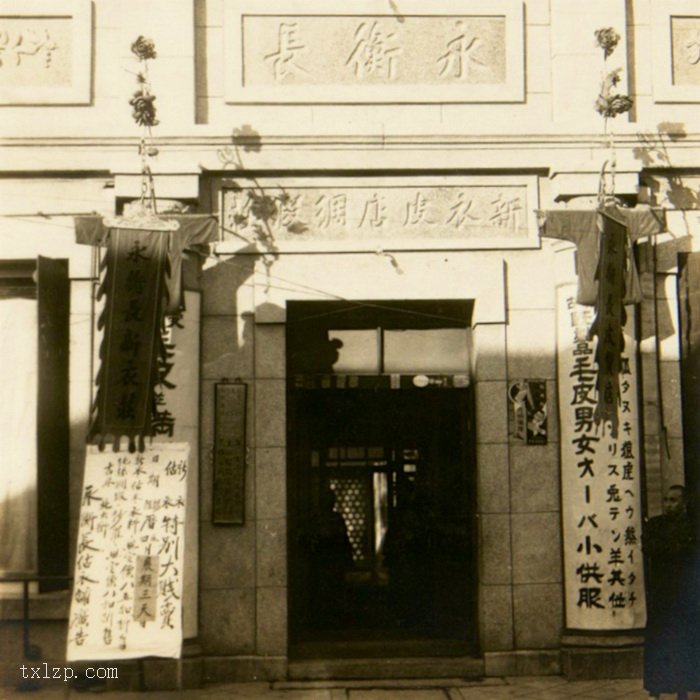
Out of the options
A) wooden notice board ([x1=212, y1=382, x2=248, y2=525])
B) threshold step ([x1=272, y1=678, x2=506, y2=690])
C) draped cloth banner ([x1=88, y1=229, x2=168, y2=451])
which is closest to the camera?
draped cloth banner ([x1=88, y1=229, x2=168, y2=451])

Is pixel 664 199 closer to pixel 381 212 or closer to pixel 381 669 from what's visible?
pixel 381 212

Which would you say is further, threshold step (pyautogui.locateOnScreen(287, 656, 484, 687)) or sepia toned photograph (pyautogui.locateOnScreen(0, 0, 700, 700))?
threshold step (pyautogui.locateOnScreen(287, 656, 484, 687))

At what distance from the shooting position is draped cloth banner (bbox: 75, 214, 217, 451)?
9.02 m

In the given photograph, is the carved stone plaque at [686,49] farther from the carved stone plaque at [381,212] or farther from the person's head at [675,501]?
the person's head at [675,501]

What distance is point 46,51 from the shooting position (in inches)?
413

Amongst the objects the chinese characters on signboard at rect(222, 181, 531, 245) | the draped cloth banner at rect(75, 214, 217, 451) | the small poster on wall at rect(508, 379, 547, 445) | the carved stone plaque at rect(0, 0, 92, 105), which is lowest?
the small poster on wall at rect(508, 379, 547, 445)

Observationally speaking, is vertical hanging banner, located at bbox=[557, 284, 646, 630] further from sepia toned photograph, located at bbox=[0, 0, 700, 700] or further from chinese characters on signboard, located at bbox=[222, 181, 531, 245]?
chinese characters on signboard, located at bbox=[222, 181, 531, 245]

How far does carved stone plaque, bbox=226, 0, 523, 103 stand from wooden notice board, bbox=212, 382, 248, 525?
3131 millimetres

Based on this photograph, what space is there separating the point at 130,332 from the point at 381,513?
11.5 feet

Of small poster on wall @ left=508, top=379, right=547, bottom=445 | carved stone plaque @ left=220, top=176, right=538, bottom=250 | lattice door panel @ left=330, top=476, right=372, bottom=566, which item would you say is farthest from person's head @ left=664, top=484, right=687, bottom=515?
lattice door panel @ left=330, top=476, right=372, bottom=566

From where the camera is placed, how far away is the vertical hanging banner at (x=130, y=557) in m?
8.35

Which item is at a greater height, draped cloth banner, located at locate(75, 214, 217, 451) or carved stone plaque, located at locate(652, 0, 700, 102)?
carved stone plaque, located at locate(652, 0, 700, 102)

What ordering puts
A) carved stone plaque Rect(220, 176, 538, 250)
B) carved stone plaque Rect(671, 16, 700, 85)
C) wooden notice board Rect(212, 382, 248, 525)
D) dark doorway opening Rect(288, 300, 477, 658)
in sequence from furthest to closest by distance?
carved stone plaque Rect(671, 16, 700, 85), dark doorway opening Rect(288, 300, 477, 658), carved stone plaque Rect(220, 176, 538, 250), wooden notice board Rect(212, 382, 248, 525)

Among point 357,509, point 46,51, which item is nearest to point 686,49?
point 357,509
